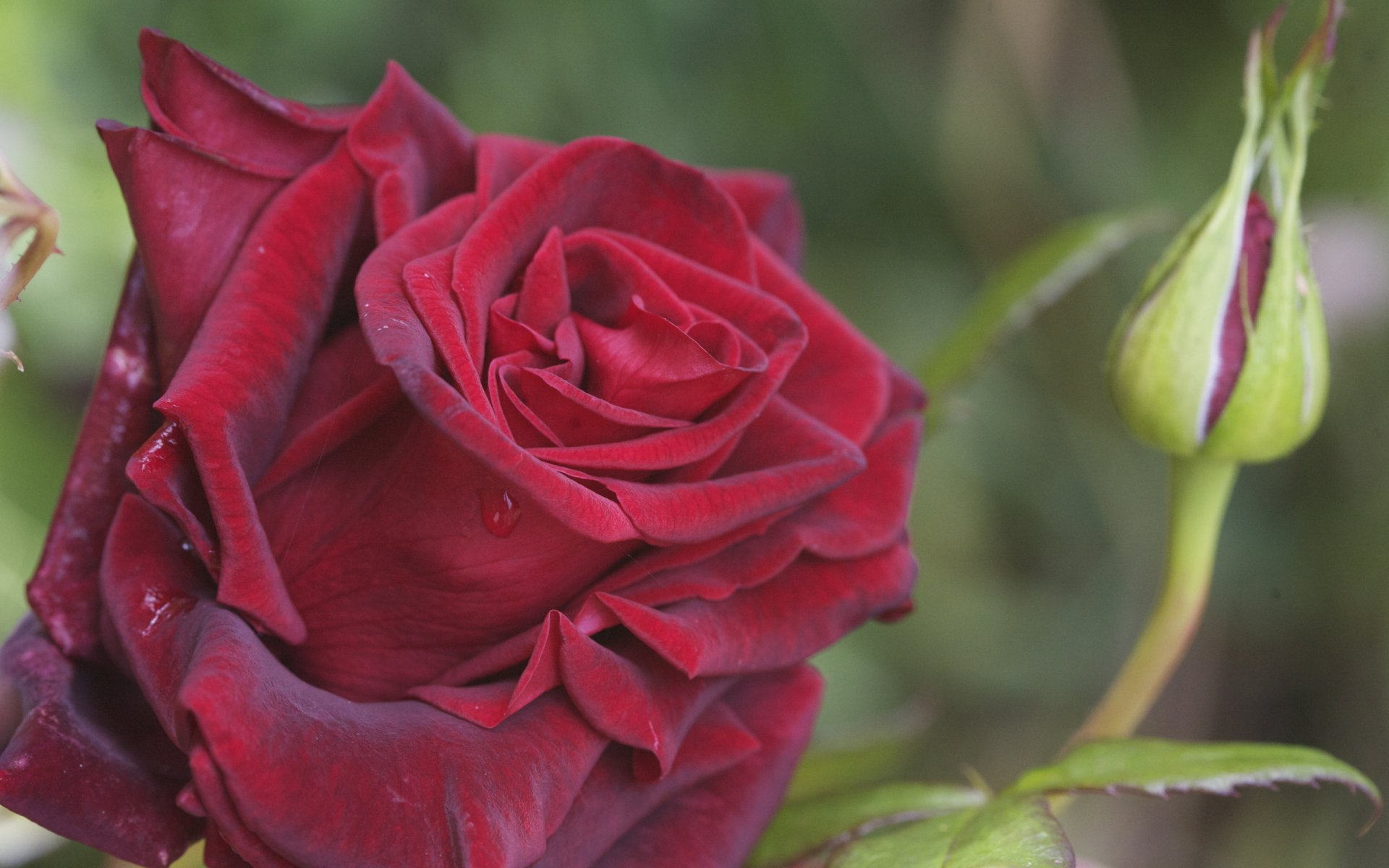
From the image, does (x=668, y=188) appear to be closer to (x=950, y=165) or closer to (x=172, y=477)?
(x=172, y=477)

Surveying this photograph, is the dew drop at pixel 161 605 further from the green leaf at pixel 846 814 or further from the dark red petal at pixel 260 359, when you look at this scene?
the green leaf at pixel 846 814

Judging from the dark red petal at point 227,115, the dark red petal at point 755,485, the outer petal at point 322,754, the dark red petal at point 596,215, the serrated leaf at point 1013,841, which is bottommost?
the serrated leaf at point 1013,841

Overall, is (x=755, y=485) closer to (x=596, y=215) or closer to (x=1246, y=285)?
(x=596, y=215)

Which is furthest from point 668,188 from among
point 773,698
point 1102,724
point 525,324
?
point 1102,724

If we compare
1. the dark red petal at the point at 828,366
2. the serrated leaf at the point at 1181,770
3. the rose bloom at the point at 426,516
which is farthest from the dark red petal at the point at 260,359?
the serrated leaf at the point at 1181,770

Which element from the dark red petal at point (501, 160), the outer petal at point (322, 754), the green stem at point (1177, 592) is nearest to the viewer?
the outer petal at point (322, 754)

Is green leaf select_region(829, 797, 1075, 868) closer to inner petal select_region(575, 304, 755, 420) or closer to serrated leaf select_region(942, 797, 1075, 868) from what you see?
serrated leaf select_region(942, 797, 1075, 868)

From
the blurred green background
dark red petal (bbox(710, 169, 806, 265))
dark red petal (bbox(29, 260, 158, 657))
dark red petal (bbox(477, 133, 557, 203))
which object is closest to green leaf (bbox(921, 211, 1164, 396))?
the blurred green background
